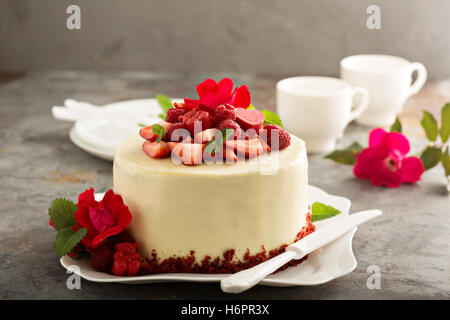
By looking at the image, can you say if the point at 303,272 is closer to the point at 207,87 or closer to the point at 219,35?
the point at 207,87

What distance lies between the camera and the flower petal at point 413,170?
1456mm

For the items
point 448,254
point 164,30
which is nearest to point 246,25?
point 164,30

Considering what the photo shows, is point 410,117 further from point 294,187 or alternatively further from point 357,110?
point 294,187

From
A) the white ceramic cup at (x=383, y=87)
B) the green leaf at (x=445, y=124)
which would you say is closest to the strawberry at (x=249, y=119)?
the green leaf at (x=445, y=124)

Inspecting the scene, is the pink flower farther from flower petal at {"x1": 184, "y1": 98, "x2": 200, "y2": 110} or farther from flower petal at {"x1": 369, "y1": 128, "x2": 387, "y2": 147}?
flower petal at {"x1": 184, "y1": 98, "x2": 200, "y2": 110}

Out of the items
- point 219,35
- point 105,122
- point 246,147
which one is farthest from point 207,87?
point 219,35

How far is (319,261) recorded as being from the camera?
1.03 m

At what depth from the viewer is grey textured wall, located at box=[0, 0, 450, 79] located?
242 cm

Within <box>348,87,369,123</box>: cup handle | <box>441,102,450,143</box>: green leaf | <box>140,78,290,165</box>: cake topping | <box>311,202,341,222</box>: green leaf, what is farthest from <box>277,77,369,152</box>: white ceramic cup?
<box>140,78,290,165</box>: cake topping

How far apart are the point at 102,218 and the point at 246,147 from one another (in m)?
0.24

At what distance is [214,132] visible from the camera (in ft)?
3.28

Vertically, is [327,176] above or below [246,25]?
below

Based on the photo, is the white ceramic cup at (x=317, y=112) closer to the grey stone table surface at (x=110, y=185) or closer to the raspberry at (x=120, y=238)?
the grey stone table surface at (x=110, y=185)
